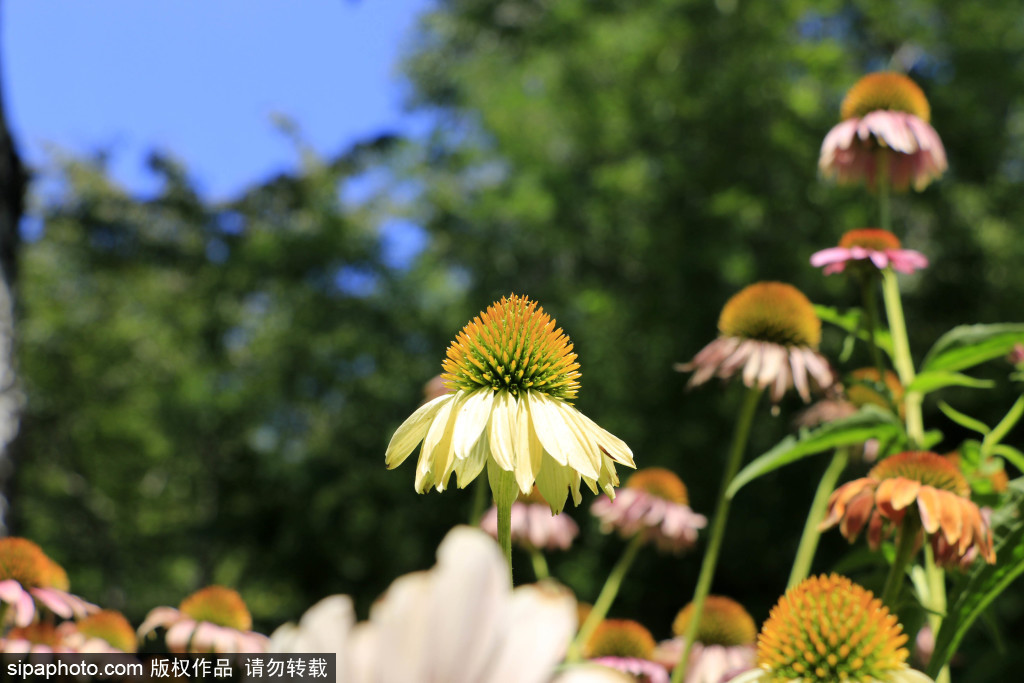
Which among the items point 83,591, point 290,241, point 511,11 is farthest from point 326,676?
point 83,591

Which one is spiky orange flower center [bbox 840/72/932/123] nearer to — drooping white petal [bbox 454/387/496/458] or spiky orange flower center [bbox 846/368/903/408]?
spiky orange flower center [bbox 846/368/903/408]

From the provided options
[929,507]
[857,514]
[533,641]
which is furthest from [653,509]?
[533,641]

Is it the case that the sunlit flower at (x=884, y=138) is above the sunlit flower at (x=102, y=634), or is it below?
above

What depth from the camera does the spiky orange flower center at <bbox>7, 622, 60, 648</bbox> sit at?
104 centimetres

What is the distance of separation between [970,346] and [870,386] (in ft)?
0.55

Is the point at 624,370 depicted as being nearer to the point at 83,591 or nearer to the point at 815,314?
the point at 815,314

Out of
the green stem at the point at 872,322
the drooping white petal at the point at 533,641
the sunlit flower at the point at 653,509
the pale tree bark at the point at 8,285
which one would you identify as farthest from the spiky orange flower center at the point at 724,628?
the pale tree bark at the point at 8,285

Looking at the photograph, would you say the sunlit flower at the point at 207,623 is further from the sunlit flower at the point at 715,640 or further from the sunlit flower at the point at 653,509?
the sunlit flower at the point at 653,509

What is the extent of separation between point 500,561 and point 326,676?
4.3 inches

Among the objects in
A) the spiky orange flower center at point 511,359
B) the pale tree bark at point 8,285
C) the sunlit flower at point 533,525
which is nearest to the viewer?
the spiky orange flower center at point 511,359

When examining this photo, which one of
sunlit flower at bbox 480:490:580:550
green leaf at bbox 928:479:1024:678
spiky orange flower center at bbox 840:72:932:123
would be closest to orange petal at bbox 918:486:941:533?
green leaf at bbox 928:479:1024:678

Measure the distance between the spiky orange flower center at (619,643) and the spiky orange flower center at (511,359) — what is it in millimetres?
640

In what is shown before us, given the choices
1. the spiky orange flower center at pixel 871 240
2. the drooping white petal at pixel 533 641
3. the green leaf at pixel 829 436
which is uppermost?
the spiky orange flower center at pixel 871 240

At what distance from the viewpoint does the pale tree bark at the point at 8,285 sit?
4.24 m
